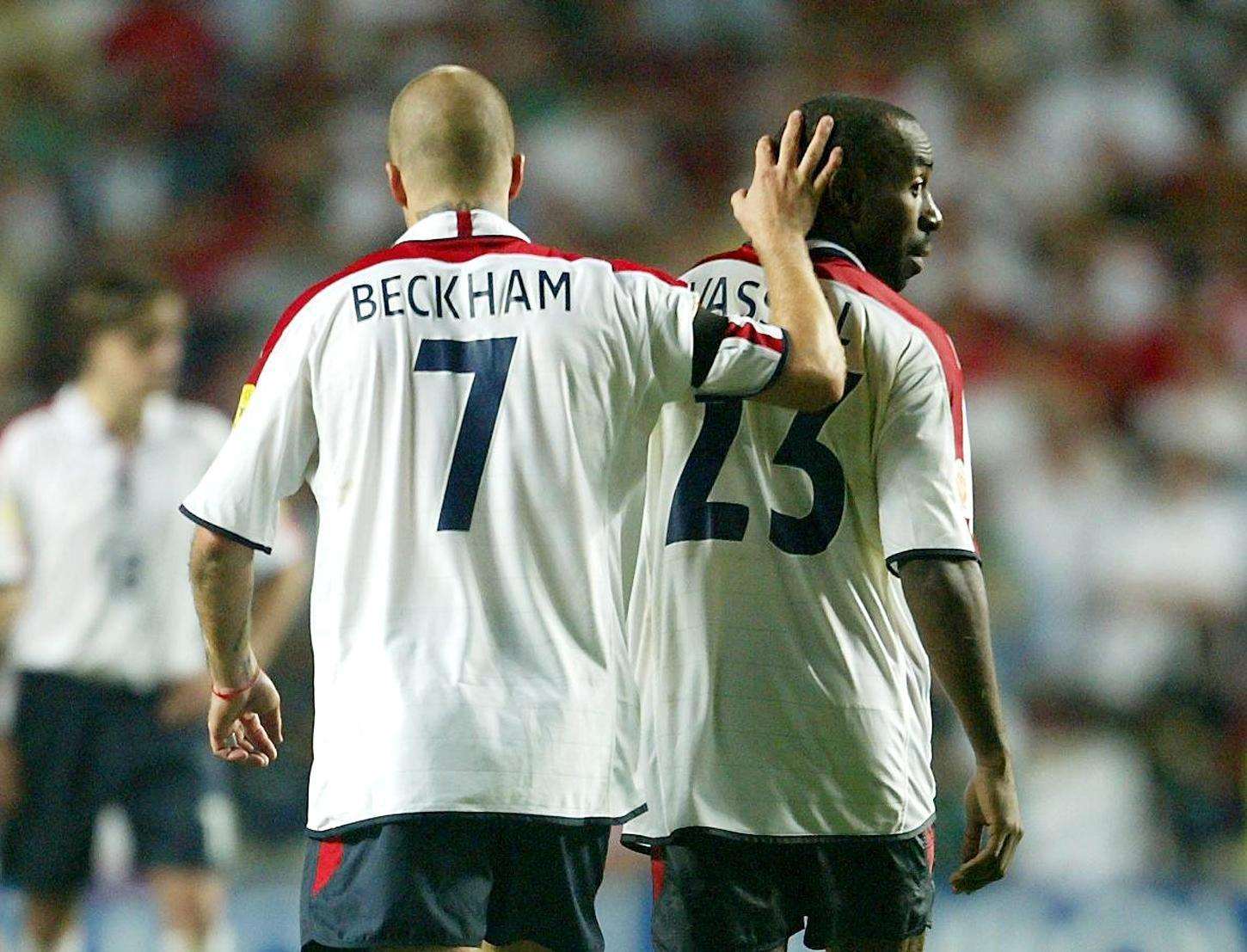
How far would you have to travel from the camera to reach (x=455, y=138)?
260 centimetres

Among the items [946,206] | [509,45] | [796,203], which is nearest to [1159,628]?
[946,206]

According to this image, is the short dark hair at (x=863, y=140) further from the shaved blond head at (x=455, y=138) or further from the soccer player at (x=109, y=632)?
the soccer player at (x=109, y=632)

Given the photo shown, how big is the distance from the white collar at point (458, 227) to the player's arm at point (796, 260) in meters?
0.38

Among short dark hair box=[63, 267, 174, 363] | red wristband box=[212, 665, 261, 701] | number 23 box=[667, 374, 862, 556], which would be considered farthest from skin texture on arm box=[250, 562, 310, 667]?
number 23 box=[667, 374, 862, 556]

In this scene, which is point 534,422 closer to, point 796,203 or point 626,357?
point 626,357

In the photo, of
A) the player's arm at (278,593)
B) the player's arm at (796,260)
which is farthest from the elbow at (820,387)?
the player's arm at (278,593)

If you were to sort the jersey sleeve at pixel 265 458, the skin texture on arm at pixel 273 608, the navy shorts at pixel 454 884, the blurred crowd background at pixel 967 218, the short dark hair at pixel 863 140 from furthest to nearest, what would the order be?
1. the blurred crowd background at pixel 967 218
2. the skin texture on arm at pixel 273 608
3. the short dark hair at pixel 863 140
4. the jersey sleeve at pixel 265 458
5. the navy shorts at pixel 454 884

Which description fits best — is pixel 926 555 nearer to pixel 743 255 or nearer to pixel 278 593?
pixel 743 255

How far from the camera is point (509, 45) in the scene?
318 inches

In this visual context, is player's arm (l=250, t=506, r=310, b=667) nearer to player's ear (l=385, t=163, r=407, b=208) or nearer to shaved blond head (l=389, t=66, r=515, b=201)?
player's ear (l=385, t=163, r=407, b=208)

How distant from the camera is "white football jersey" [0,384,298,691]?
5.57m

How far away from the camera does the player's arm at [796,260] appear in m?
2.51

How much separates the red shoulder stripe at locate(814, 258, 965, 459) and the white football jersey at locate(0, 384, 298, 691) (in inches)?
131

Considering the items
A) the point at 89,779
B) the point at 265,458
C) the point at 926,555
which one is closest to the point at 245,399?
the point at 265,458
